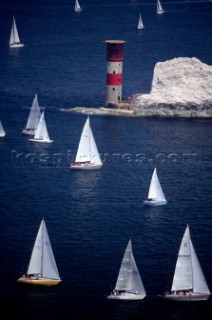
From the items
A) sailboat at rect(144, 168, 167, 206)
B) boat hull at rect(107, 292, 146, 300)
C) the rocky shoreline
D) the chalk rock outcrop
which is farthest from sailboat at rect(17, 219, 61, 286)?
the chalk rock outcrop

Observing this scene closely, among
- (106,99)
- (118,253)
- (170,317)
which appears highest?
(106,99)

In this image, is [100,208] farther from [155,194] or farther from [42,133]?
[42,133]

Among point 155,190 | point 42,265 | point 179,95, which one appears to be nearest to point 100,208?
point 155,190

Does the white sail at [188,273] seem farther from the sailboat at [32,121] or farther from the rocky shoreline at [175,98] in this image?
the rocky shoreline at [175,98]

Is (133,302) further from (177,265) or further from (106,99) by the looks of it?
(106,99)

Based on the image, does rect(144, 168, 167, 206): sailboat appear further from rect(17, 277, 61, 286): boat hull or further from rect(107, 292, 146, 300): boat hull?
rect(107, 292, 146, 300): boat hull

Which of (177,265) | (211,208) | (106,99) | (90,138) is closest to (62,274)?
(177,265)
